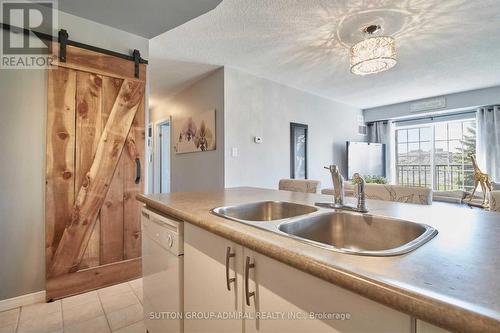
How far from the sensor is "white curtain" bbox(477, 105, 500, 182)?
4.07 meters

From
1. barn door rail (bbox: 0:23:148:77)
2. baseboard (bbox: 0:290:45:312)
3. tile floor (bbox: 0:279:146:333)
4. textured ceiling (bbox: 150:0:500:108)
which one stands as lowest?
tile floor (bbox: 0:279:146:333)

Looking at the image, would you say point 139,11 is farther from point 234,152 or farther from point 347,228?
point 347,228

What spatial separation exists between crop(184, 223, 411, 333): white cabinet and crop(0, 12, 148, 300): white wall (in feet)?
5.22

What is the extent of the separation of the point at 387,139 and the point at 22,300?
20.6 feet

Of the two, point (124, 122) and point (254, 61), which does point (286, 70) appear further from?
point (124, 122)

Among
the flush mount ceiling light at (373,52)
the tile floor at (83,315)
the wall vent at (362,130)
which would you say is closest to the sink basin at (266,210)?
the tile floor at (83,315)

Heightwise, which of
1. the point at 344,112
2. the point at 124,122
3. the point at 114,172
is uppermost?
the point at 344,112

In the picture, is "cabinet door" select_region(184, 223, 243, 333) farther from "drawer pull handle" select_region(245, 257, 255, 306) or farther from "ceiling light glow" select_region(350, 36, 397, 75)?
"ceiling light glow" select_region(350, 36, 397, 75)

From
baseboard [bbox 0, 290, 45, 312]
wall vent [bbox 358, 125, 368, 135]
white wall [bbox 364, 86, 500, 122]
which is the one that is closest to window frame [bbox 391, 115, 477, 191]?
white wall [bbox 364, 86, 500, 122]

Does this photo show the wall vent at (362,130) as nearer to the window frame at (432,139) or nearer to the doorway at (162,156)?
the window frame at (432,139)

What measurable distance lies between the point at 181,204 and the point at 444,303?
1.07 metres

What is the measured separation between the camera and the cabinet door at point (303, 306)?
1.58 ft

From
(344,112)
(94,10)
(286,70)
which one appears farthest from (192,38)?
(344,112)

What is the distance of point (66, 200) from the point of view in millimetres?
1949
